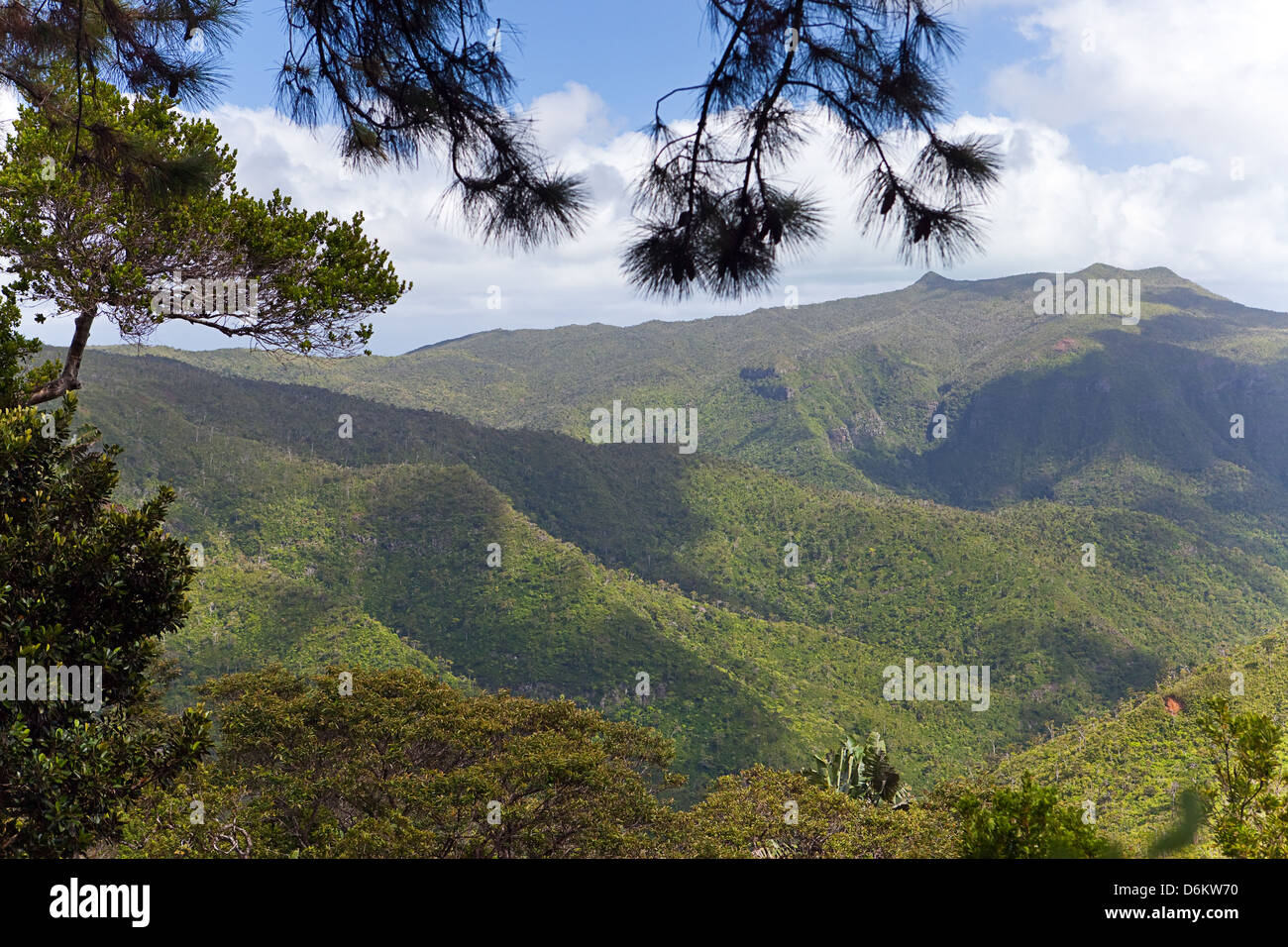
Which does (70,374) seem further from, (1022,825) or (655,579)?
(655,579)

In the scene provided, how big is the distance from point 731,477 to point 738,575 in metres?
18.0

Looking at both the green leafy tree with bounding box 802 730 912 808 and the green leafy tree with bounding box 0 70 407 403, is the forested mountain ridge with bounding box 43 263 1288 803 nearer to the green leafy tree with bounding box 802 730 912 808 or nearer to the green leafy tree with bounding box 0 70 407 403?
the green leafy tree with bounding box 802 730 912 808

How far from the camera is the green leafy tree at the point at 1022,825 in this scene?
17.0ft

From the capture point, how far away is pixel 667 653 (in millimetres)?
61625

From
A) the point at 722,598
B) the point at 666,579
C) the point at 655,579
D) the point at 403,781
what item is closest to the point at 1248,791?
the point at 403,781

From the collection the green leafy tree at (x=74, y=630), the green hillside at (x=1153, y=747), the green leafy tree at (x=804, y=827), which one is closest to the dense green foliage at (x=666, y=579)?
the green hillside at (x=1153, y=747)

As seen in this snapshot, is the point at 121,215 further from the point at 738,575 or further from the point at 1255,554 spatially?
the point at 1255,554

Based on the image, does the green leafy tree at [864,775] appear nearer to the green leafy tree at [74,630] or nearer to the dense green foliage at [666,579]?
the green leafy tree at [74,630]

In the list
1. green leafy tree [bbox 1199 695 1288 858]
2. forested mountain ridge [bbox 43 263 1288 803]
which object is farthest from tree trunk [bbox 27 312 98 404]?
forested mountain ridge [bbox 43 263 1288 803]

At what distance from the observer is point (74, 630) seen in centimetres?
599

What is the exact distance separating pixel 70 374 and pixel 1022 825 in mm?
9384

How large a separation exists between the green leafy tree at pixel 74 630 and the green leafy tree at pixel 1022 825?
5.94m

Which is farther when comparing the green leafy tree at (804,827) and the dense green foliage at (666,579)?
the dense green foliage at (666,579)
